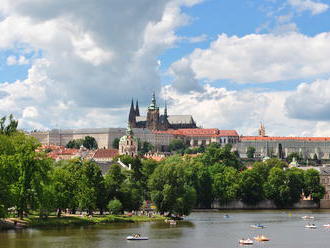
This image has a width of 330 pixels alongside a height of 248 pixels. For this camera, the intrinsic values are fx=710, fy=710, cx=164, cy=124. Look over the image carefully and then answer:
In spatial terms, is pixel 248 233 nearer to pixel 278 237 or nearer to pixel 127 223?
pixel 278 237

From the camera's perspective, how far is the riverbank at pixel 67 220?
70.1 metres

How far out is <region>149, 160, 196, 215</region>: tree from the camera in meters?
86.8

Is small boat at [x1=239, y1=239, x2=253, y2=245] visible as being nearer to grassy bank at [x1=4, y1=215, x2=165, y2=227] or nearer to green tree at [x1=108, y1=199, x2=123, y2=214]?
grassy bank at [x1=4, y1=215, x2=165, y2=227]

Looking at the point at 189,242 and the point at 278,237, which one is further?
the point at 278,237

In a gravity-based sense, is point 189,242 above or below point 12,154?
below

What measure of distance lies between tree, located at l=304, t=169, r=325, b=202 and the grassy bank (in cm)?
5418

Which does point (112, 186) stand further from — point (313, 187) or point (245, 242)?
point (313, 187)

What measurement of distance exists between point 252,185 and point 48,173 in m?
58.7

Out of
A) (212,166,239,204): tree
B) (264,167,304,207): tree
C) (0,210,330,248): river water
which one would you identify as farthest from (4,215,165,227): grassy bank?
(264,167,304,207): tree

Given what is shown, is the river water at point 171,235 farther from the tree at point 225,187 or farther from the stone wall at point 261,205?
the stone wall at point 261,205

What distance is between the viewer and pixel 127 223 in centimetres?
8319

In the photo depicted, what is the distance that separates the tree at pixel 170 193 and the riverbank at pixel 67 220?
2.24 meters

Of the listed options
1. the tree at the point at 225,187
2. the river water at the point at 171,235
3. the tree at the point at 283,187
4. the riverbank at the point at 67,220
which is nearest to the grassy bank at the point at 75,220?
the riverbank at the point at 67,220

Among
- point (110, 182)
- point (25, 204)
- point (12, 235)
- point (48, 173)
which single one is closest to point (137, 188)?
point (110, 182)
